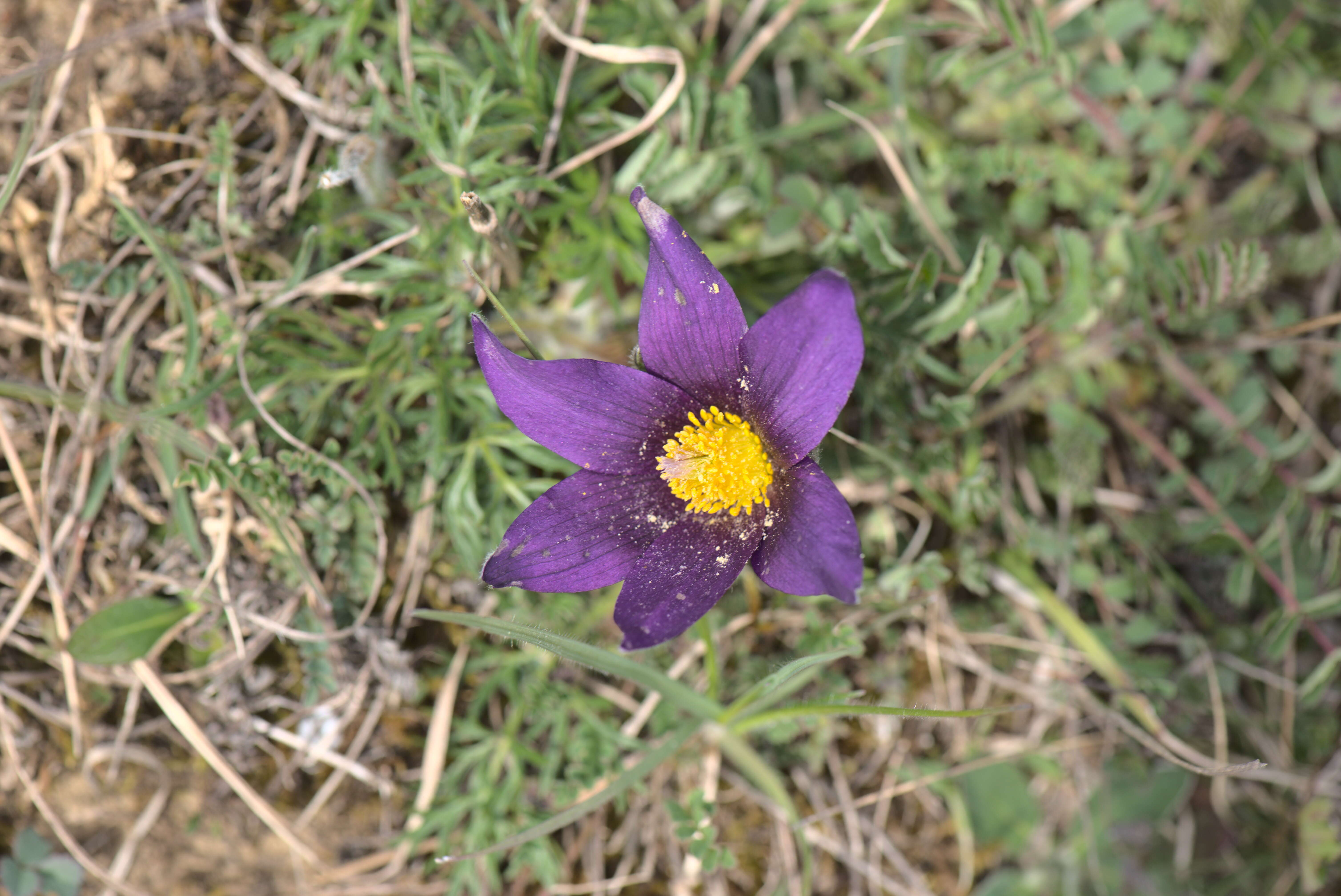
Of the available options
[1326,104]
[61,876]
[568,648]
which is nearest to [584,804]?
[568,648]

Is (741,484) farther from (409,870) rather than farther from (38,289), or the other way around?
(38,289)

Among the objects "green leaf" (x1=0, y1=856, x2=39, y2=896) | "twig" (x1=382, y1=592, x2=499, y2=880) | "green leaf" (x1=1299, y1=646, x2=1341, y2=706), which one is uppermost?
"green leaf" (x1=1299, y1=646, x2=1341, y2=706)

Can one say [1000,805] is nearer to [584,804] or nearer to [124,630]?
[584,804]

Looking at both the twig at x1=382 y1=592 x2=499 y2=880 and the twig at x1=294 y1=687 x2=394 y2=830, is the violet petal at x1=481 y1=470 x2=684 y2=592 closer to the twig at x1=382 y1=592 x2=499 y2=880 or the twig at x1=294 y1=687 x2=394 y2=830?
the twig at x1=382 y1=592 x2=499 y2=880

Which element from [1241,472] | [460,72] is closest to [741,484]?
[460,72]

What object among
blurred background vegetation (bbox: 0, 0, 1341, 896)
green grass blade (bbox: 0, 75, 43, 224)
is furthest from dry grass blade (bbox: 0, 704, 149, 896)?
green grass blade (bbox: 0, 75, 43, 224)

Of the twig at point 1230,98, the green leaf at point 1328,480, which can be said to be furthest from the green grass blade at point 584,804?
the twig at point 1230,98

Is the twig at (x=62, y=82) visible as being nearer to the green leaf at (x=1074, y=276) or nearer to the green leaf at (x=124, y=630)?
the green leaf at (x=124, y=630)
